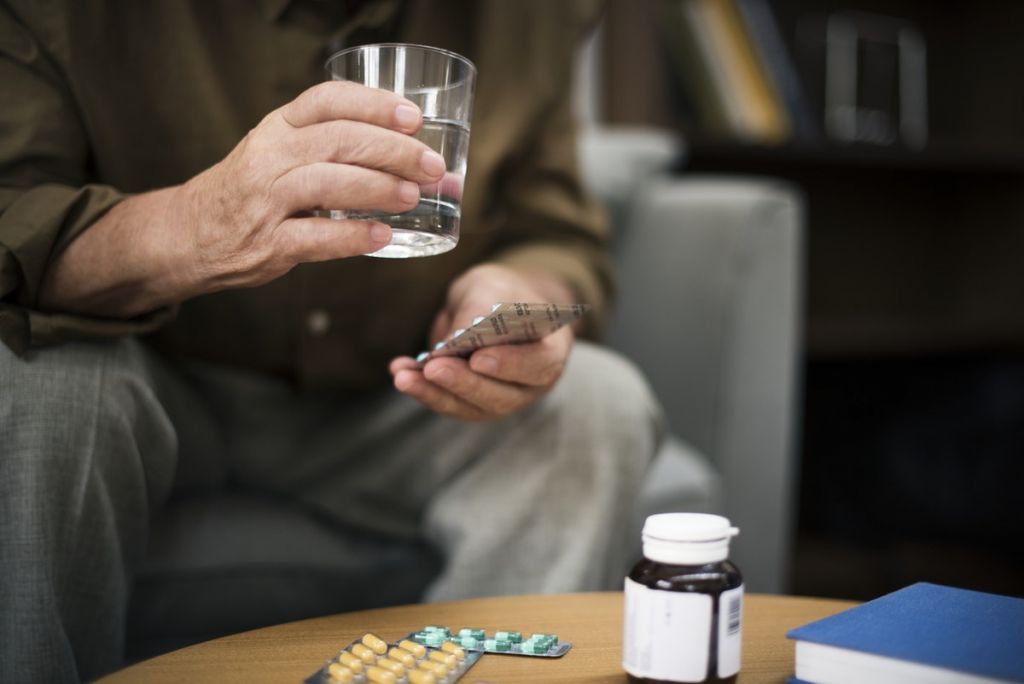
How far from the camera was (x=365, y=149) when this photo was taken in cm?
61

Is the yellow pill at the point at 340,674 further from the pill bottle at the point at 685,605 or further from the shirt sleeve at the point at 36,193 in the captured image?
the shirt sleeve at the point at 36,193

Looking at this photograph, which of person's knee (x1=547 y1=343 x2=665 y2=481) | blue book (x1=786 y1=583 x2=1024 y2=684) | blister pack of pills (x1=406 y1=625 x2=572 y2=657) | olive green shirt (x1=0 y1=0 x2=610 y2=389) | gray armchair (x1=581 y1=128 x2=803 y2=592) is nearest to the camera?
blue book (x1=786 y1=583 x2=1024 y2=684)

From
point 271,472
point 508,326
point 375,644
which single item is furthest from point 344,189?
point 271,472

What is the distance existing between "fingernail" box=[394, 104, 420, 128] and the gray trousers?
33 centimetres

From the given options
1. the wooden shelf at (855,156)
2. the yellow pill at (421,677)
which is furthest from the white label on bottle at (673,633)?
the wooden shelf at (855,156)

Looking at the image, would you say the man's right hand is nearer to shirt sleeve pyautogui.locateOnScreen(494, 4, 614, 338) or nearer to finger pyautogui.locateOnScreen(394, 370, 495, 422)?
finger pyautogui.locateOnScreen(394, 370, 495, 422)

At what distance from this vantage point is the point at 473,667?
55 cm

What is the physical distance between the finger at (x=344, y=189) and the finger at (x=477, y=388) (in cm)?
16

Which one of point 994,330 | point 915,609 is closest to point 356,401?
point 915,609

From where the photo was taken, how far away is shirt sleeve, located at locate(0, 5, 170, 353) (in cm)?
75

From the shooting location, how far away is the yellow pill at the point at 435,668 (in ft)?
1.68

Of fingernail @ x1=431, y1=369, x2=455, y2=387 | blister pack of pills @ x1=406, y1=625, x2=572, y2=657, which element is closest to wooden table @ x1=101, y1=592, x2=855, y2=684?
blister pack of pills @ x1=406, y1=625, x2=572, y2=657

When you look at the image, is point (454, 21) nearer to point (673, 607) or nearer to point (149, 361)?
point (149, 361)

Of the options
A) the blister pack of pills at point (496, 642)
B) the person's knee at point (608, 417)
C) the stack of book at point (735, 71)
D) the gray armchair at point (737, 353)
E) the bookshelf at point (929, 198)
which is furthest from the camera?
the bookshelf at point (929, 198)
